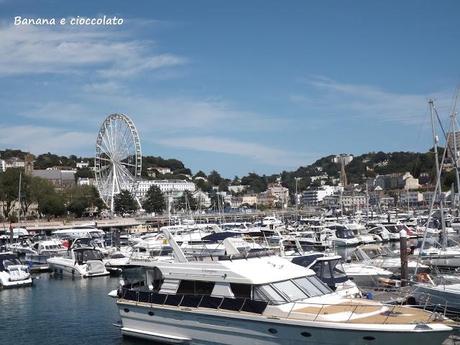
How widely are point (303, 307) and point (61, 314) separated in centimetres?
1667

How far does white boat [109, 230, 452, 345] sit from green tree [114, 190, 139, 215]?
358 ft

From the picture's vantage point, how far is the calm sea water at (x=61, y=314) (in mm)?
26062

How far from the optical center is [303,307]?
1969 cm

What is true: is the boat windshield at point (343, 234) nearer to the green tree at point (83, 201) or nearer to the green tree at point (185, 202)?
the green tree at point (83, 201)

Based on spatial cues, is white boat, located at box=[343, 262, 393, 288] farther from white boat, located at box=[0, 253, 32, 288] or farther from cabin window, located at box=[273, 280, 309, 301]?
white boat, located at box=[0, 253, 32, 288]

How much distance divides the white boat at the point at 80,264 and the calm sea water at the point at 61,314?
1.32 m

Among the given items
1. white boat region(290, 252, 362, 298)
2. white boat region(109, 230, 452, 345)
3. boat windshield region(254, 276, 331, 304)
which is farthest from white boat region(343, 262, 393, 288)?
boat windshield region(254, 276, 331, 304)

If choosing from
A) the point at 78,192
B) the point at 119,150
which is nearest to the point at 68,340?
the point at 119,150

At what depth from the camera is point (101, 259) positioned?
161 feet

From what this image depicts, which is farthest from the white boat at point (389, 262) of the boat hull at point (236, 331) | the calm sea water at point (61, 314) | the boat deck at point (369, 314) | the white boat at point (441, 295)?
the boat hull at point (236, 331)

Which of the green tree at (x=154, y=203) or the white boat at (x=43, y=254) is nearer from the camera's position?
the white boat at (x=43, y=254)

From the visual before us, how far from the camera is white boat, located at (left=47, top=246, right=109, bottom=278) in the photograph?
46.2 m

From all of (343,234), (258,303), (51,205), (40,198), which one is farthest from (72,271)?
(40,198)

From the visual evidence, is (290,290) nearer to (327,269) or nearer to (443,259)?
(327,269)
